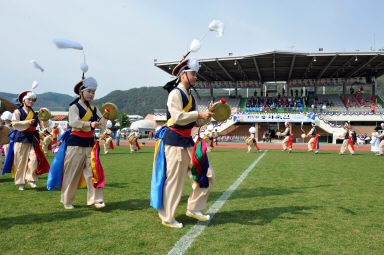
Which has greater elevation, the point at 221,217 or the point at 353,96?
the point at 353,96

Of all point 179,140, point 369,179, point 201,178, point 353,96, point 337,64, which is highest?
point 337,64

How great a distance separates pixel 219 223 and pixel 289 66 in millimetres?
34422

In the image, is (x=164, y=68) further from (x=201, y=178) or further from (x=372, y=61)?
(x=201, y=178)

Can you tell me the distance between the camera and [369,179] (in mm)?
7242

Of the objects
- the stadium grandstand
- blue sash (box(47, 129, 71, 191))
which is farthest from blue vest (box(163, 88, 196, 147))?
the stadium grandstand

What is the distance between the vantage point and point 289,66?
3494 centimetres

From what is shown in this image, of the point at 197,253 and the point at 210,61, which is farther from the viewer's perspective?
the point at 210,61

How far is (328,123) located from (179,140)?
3176 cm

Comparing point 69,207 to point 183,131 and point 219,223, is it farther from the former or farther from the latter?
point 219,223

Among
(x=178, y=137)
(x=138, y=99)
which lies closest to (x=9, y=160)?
(x=178, y=137)

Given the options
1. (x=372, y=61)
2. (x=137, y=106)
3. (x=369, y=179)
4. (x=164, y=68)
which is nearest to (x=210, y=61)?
(x=164, y=68)

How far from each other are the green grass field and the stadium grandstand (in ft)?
77.6

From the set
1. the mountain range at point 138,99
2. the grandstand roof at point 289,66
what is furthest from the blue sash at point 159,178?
the mountain range at point 138,99

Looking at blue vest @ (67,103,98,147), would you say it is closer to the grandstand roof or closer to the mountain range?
the grandstand roof
